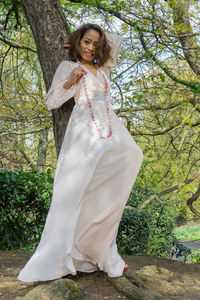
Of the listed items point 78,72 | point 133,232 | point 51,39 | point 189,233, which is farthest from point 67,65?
point 189,233

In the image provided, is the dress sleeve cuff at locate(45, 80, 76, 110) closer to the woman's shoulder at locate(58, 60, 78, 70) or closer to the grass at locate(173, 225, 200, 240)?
the woman's shoulder at locate(58, 60, 78, 70)

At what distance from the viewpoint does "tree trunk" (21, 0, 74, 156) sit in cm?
335

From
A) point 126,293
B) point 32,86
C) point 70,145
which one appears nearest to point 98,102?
point 70,145

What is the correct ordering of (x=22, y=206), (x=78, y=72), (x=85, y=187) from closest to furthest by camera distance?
(x=85, y=187) < (x=78, y=72) < (x=22, y=206)

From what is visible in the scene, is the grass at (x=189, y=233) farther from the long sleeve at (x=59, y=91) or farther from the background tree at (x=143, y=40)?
the long sleeve at (x=59, y=91)

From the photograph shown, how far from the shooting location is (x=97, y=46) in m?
3.24

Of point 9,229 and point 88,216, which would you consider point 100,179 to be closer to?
point 88,216

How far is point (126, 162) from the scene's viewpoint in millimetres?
2930

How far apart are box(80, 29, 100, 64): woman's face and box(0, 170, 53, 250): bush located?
2605 mm

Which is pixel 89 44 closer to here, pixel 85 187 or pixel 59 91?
pixel 59 91

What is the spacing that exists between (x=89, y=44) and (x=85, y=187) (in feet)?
4.27

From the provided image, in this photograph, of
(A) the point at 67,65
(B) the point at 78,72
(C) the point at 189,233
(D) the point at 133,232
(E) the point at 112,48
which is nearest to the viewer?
(B) the point at 78,72

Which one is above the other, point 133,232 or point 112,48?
point 112,48

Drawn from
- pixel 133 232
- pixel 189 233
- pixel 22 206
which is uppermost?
pixel 22 206
